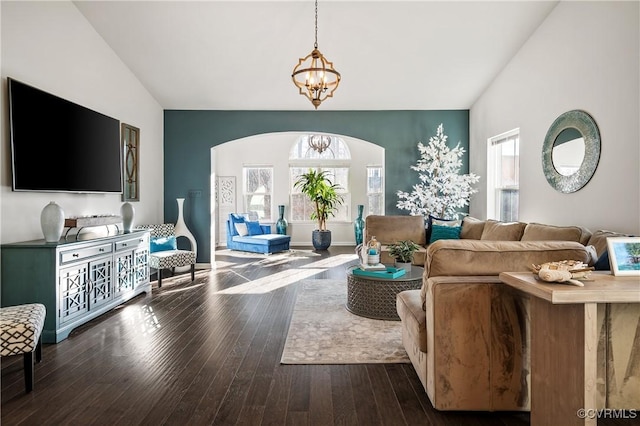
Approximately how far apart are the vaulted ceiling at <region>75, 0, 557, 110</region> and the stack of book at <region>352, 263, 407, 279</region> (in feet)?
9.97

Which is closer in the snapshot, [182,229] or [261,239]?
[182,229]

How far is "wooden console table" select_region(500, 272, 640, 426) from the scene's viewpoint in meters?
1.59

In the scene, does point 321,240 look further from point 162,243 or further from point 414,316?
point 414,316

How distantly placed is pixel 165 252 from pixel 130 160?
1.41m

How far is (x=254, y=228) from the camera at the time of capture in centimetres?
948

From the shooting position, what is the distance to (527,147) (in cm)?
518

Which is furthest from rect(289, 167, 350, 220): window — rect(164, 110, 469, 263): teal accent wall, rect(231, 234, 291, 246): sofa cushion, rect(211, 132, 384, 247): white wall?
Result: rect(164, 110, 469, 263): teal accent wall

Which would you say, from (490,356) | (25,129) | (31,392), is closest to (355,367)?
(490,356)

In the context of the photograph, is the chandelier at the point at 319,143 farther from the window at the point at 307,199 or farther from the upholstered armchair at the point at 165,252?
the upholstered armchair at the point at 165,252

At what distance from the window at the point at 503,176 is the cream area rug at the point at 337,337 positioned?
3.09m

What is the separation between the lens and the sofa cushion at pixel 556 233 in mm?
3656

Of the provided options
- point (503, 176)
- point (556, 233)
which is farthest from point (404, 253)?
point (503, 176)

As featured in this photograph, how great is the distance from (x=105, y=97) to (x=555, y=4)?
18.0 feet

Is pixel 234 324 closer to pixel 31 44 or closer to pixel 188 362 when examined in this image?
pixel 188 362
